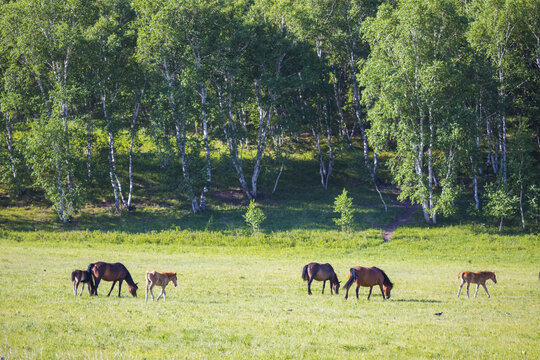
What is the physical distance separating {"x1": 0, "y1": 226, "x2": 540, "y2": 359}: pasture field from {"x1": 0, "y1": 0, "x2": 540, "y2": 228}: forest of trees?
13.5m

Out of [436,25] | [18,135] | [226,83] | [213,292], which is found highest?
[436,25]

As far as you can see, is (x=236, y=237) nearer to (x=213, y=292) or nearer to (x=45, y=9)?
(x=213, y=292)

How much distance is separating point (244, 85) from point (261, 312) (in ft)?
141

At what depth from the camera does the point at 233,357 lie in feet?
34.7

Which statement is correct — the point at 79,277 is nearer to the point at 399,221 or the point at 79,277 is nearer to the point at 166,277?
the point at 166,277

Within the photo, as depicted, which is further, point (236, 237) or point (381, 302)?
point (236, 237)

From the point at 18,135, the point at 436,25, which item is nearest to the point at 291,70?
the point at 436,25

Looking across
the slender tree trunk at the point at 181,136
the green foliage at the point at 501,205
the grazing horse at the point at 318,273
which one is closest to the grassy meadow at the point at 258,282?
the grazing horse at the point at 318,273

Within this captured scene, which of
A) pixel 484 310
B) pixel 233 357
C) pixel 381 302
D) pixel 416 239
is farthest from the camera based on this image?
pixel 416 239

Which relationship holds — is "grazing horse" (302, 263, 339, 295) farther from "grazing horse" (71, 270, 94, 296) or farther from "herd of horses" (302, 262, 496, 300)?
"grazing horse" (71, 270, 94, 296)

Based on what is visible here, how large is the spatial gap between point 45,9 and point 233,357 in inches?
1994

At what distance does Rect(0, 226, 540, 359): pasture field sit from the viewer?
37.6 feet

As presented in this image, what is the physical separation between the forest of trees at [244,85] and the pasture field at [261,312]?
1350 centimetres

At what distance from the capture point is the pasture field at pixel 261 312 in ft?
37.6
